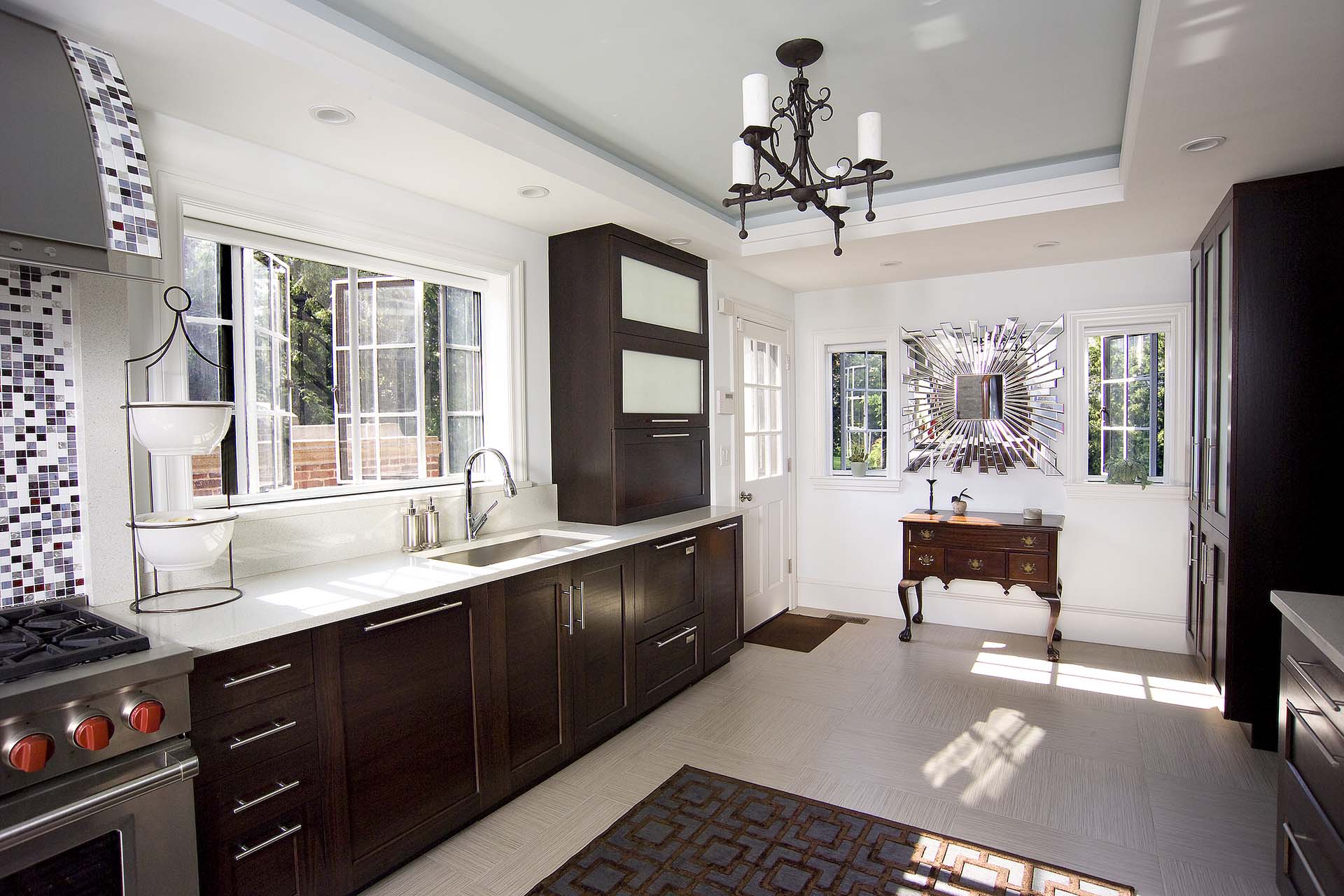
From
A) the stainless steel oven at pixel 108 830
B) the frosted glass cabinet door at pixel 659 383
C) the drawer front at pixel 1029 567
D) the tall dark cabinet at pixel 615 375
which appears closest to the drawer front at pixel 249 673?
Result: the stainless steel oven at pixel 108 830

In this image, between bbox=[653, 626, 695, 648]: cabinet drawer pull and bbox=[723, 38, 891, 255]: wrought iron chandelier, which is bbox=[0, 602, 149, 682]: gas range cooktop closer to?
bbox=[723, 38, 891, 255]: wrought iron chandelier

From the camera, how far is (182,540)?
191cm

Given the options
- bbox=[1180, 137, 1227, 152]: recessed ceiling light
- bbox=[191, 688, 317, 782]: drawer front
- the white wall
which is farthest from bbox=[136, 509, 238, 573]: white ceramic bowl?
the white wall

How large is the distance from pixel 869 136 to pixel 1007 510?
3396 mm

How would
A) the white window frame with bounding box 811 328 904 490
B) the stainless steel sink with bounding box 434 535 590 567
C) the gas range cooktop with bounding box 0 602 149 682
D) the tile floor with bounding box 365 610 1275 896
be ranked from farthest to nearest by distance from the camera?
the white window frame with bounding box 811 328 904 490 → the stainless steel sink with bounding box 434 535 590 567 → the tile floor with bounding box 365 610 1275 896 → the gas range cooktop with bounding box 0 602 149 682

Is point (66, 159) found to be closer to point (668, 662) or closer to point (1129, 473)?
point (668, 662)

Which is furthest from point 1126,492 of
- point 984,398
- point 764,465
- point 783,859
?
point 783,859

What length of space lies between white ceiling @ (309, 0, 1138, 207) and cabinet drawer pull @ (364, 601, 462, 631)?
1.79 m

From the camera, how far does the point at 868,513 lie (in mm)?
5207

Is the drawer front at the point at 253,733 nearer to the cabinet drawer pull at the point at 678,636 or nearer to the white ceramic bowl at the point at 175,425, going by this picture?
the white ceramic bowl at the point at 175,425

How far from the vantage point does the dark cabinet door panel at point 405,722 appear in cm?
207

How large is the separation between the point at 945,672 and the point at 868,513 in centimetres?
145

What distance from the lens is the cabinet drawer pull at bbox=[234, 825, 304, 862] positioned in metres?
1.78

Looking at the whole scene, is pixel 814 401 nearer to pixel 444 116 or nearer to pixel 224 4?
pixel 444 116
